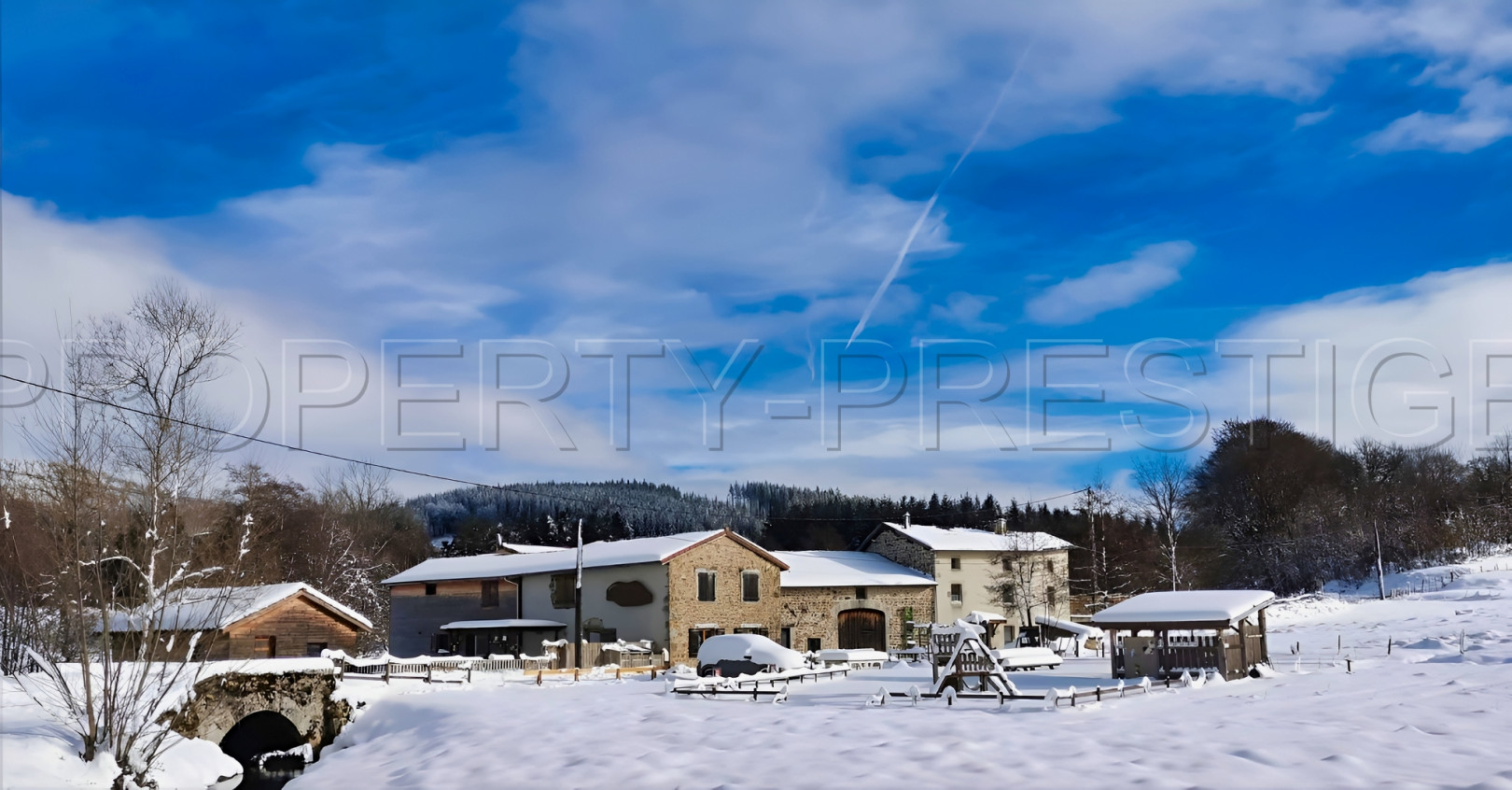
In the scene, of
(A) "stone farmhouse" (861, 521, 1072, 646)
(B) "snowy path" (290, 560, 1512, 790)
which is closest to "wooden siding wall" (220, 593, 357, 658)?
(B) "snowy path" (290, 560, 1512, 790)

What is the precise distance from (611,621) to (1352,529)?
1935 inches

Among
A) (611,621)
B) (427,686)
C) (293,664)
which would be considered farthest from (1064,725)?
(611,621)

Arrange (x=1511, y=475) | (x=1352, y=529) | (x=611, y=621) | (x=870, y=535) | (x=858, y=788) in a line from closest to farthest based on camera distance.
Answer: (x=858, y=788)
(x=611, y=621)
(x=870, y=535)
(x=1352, y=529)
(x=1511, y=475)

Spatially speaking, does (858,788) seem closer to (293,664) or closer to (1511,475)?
(293,664)

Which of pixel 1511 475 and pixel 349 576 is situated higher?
pixel 1511 475

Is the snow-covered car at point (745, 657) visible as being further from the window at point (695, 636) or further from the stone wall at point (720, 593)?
the window at point (695, 636)

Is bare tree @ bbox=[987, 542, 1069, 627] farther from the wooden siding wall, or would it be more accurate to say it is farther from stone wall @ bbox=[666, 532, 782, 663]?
the wooden siding wall

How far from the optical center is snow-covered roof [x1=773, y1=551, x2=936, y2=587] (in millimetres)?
51219

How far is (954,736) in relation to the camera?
53.9ft

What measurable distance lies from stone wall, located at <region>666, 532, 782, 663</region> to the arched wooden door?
418 cm

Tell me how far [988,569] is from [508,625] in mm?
26606

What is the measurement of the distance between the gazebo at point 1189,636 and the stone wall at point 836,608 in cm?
2363

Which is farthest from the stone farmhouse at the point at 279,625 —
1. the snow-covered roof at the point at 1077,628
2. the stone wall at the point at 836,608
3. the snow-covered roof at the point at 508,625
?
the snow-covered roof at the point at 1077,628

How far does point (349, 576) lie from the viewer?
61.6m
